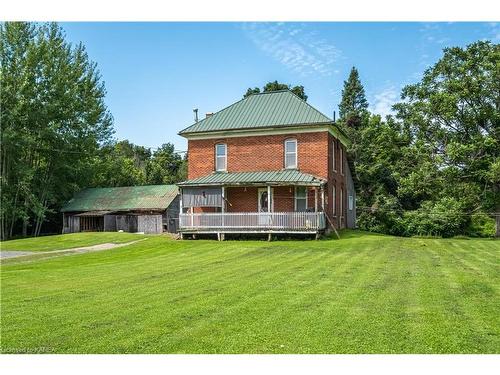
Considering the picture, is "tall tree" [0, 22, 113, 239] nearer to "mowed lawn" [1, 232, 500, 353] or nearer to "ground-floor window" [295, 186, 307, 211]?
"ground-floor window" [295, 186, 307, 211]

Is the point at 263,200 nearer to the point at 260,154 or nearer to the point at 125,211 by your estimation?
the point at 260,154

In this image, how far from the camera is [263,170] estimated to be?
2828cm

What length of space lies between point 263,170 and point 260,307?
19.8 meters

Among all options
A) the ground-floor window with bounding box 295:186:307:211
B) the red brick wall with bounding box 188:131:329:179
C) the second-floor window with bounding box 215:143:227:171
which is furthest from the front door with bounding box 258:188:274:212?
the second-floor window with bounding box 215:143:227:171

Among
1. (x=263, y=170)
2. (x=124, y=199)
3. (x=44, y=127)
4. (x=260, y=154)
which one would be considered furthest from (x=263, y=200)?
(x=44, y=127)

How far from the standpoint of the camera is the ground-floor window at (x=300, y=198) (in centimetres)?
2747

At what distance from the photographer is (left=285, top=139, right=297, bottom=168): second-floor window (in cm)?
2788

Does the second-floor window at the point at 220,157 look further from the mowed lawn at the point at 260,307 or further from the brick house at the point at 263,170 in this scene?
the mowed lawn at the point at 260,307

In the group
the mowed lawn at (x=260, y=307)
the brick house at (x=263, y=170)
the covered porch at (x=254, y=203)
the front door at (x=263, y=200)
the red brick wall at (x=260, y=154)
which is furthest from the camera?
the front door at (x=263, y=200)

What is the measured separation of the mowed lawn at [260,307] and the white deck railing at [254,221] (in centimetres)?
802

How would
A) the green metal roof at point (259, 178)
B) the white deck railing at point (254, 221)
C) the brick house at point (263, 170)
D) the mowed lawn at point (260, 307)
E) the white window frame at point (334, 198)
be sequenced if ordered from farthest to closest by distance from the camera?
the white window frame at point (334, 198) < the brick house at point (263, 170) < the green metal roof at point (259, 178) < the white deck railing at point (254, 221) < the mowed lawn at point (260, 307)

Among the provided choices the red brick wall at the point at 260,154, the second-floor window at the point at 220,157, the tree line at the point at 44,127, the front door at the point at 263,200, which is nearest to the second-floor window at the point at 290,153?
the red brick wall at the point at 260,154

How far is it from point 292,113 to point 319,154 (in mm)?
3097

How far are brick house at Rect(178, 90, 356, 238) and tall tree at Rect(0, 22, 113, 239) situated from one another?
17692 mm
